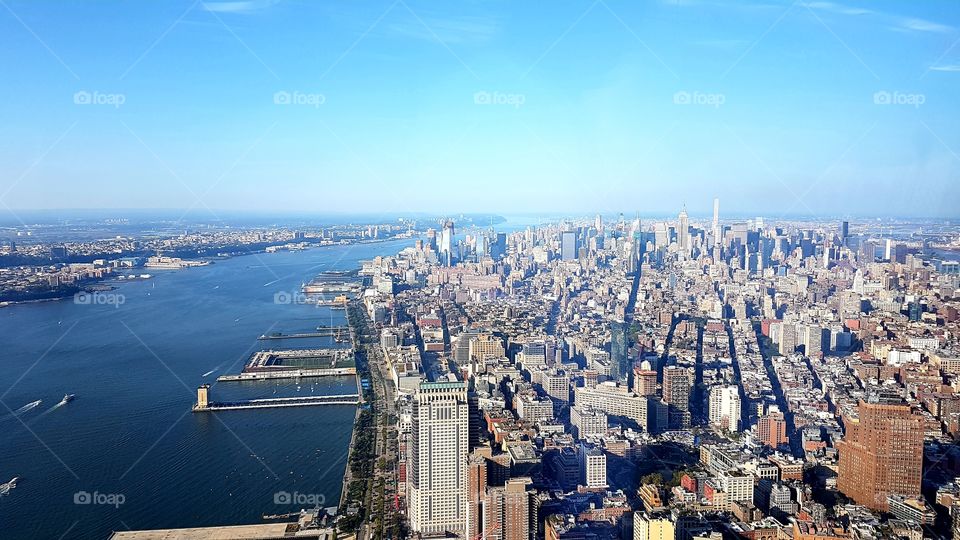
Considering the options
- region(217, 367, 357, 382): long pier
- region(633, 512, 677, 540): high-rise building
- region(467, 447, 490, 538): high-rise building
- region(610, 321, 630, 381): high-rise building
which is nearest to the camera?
region(633, 512, 677, 540): high-rise building

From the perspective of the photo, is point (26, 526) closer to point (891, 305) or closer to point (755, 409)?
point (755, 409)

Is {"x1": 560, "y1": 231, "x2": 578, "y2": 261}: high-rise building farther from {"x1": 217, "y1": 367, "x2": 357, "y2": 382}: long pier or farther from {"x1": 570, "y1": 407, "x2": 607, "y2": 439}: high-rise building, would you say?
{"x1": 570, "y1": 407, "x2": 607, "y2": 439}: high-rise building

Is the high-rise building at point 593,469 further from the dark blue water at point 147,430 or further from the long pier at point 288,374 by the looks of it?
the long pier at point 288,374

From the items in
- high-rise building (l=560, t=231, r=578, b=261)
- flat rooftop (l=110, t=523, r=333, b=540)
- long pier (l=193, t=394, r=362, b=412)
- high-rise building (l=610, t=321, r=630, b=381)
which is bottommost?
flat rooftop (l=110, t=523, r=333, b=540)

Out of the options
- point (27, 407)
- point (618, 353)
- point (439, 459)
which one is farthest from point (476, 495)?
point (27, 407)

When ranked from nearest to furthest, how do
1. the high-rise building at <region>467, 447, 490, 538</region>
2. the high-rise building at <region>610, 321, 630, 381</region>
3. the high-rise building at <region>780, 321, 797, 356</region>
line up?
the high-rise building at <region>467, 447, 490, 538</region> → the high-rise building at <region>610, 321, 630, 381</region> → the high-rise building at <region>780, 321, 797, 356</region>

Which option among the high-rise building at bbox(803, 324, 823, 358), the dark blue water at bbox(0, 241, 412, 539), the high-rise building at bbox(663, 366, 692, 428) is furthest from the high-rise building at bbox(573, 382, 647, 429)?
the high-rise building at bbox(803, 324, 823, 358)

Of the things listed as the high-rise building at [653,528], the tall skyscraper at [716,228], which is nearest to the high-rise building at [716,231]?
the tall skyscraper at [716,228]
